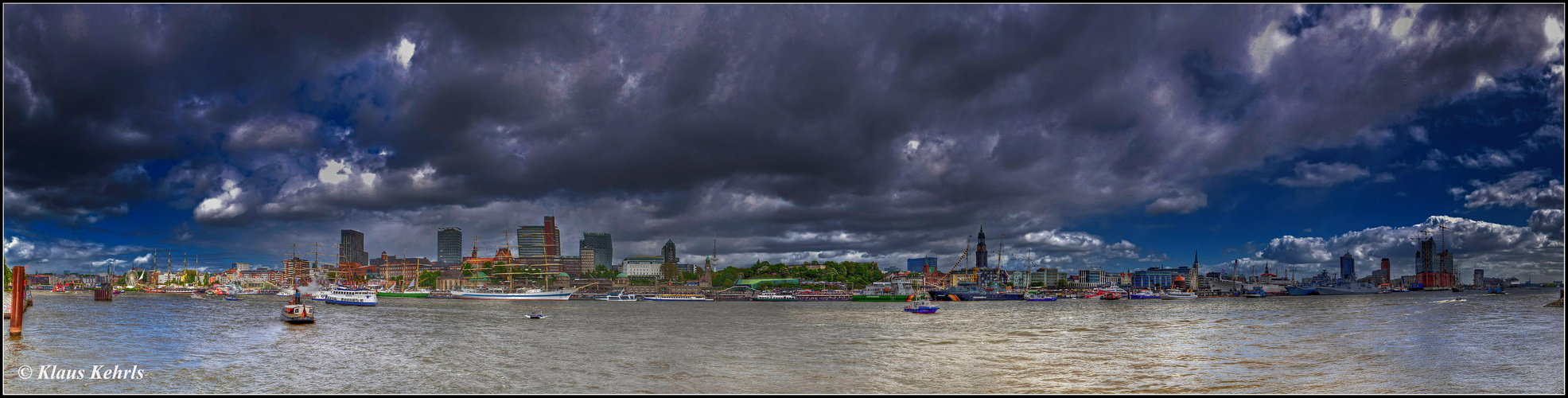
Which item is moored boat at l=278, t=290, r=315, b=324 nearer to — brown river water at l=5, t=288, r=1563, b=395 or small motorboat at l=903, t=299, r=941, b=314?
brown river water at l=5, t=288, r=1563, b=395

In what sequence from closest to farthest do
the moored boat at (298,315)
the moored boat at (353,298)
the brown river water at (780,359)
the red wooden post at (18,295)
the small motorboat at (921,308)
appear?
the brown river water at (780,359) < the red wooden post at (18,295) < the moored boat at (298,315) < the small motorboat at (921,308) < the moored boat at (353,298)

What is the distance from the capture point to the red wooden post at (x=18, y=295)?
3966 centimetres

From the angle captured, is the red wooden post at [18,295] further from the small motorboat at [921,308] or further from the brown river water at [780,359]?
the small motorboat at [921,308]

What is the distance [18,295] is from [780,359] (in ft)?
144

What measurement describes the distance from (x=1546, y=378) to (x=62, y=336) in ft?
286

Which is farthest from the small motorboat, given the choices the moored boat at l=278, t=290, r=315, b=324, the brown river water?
the moored boat at l=278, t=290, r=315, b=324

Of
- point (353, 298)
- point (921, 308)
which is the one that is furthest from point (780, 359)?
point (353, 298)

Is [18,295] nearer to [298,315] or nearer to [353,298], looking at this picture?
[298,315]

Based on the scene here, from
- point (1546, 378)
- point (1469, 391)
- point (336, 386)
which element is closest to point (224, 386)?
point (336, 386)

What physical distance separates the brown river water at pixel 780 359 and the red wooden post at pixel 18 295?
1215mm

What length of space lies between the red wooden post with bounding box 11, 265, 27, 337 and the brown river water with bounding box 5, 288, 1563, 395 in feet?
3.99

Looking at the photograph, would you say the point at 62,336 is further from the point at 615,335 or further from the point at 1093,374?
the point at 1093,374

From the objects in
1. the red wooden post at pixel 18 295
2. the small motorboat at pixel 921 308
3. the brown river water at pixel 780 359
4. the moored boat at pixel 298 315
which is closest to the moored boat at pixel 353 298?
the brown river water at pixel 780 359

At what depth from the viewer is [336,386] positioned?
30078 mm
